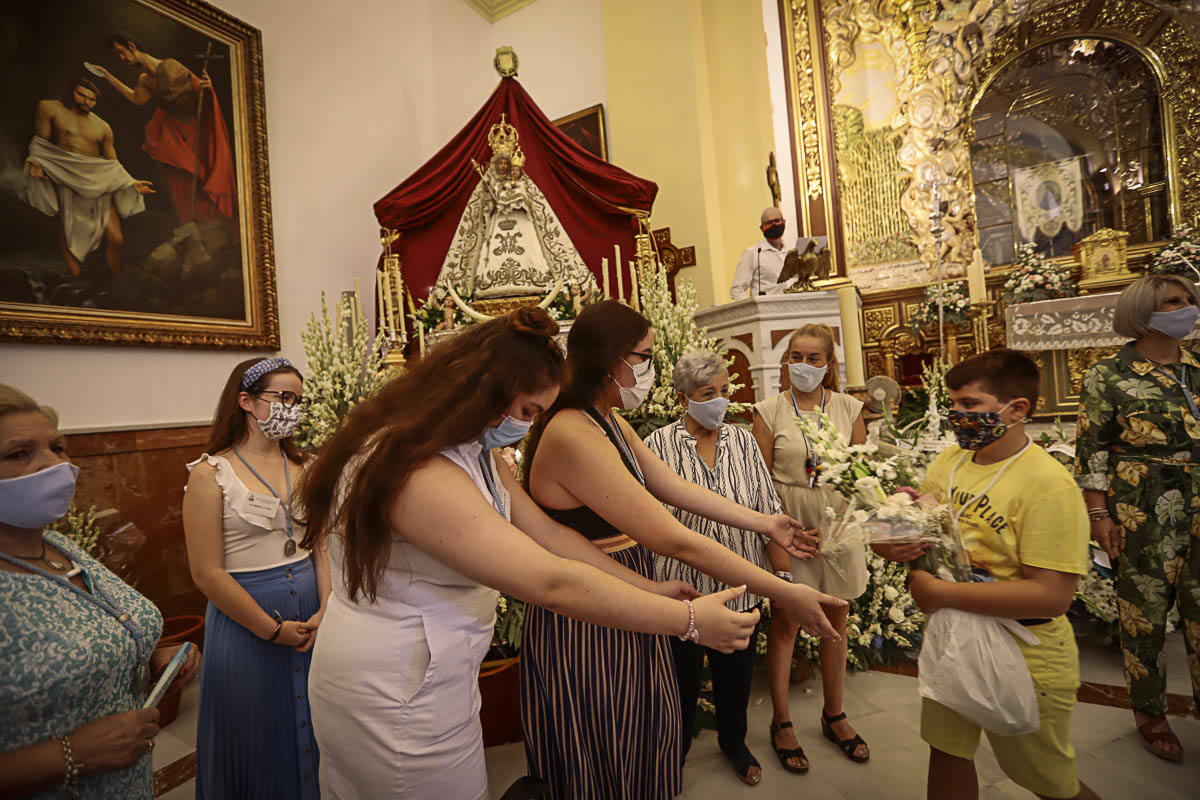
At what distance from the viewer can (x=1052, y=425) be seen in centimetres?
702

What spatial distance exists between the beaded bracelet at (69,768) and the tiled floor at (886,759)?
1701 mm

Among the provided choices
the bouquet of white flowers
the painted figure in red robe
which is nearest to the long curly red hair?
the bouquet of white flowers

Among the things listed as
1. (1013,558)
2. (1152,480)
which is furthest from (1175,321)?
(1013,558)

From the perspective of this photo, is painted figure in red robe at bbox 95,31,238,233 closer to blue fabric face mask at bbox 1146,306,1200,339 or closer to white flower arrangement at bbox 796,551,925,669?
white flower arrangement at bbox 796,551,925,669

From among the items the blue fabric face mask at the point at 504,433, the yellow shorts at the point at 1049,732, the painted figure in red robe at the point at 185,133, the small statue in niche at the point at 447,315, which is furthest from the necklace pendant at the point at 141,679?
the painted figure in red robe at the point at 185,133

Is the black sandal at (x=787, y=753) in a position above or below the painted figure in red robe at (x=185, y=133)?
below

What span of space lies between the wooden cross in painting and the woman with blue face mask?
262 inches

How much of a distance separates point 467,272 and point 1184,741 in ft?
20.2

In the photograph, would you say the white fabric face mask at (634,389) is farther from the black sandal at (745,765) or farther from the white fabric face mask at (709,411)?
the black sandal at (745,765)

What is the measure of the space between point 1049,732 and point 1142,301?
199 centimetres

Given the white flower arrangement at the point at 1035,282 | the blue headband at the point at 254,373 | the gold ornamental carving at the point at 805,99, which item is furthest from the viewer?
the gold ornamental carving at the point at 805,99

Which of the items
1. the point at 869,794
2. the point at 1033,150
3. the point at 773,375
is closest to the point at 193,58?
the point at 773,375

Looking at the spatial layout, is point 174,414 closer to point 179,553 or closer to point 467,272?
point 179,553

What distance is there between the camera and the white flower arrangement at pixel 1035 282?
299 inches
